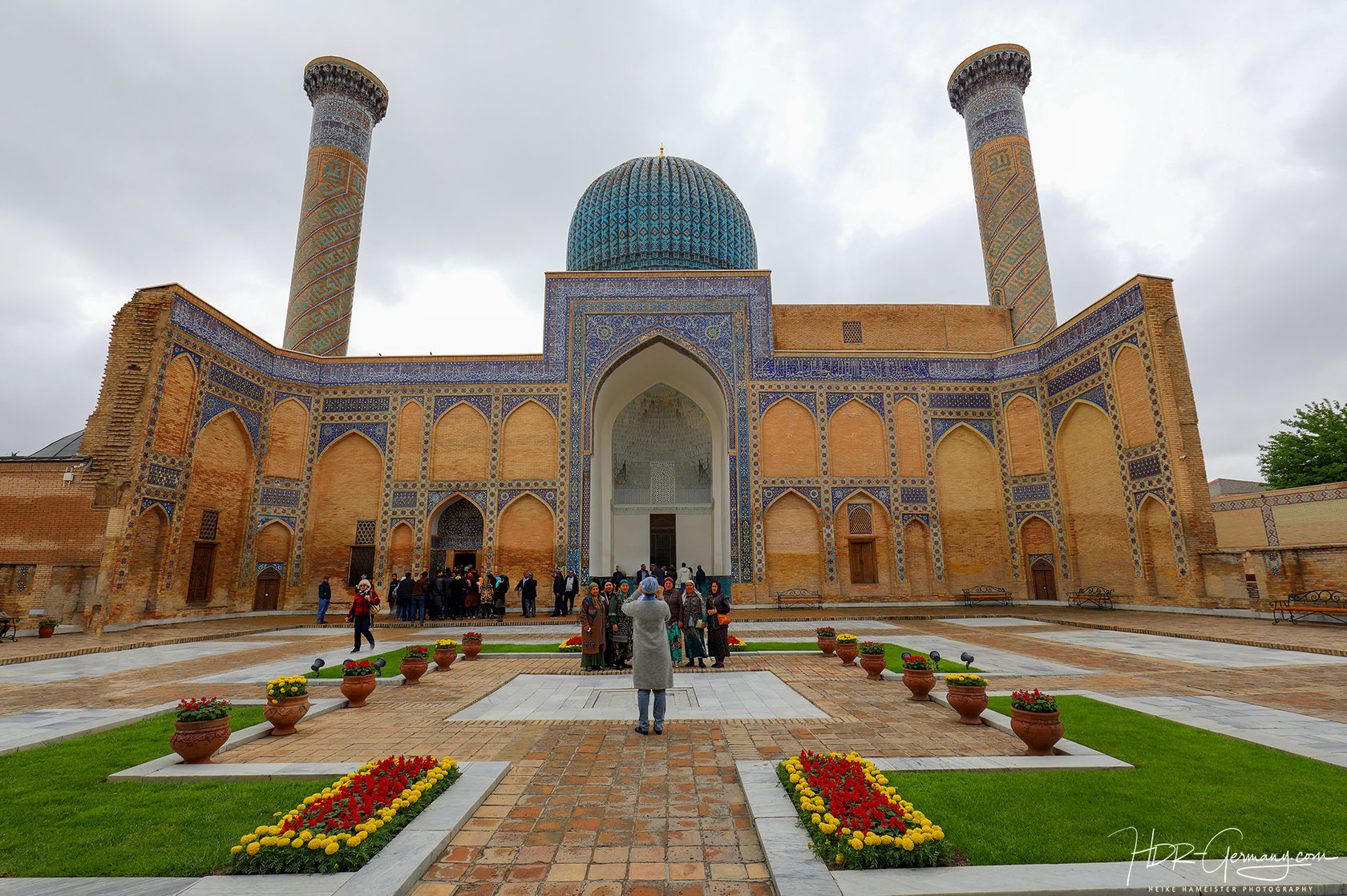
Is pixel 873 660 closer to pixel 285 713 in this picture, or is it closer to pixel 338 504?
pixel 285 713

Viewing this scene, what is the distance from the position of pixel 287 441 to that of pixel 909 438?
17.3 m

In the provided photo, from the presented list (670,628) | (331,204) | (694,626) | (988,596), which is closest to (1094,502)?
(988,596)

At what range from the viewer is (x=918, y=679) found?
18.0ft

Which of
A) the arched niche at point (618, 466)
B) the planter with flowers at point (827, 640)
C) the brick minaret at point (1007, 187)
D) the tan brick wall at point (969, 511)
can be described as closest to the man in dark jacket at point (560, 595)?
the arched niche at point (618, 466)

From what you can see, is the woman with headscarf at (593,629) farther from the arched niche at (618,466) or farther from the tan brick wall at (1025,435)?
the tan brick wall at (1025,435)

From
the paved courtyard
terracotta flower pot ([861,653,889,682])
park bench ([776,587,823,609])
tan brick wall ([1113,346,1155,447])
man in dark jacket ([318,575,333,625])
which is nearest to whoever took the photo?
the paved courtyard

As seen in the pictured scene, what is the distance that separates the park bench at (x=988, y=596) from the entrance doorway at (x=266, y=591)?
1802 cm

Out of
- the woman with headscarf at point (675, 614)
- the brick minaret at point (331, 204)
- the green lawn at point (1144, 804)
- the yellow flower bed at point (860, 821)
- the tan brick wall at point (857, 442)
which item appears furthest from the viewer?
the brick minaret at point (331, 204)

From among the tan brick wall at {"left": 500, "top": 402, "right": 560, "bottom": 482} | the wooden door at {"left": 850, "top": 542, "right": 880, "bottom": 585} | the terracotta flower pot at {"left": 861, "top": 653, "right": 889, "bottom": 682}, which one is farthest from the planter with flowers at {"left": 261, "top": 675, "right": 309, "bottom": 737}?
the wooden door at {"left": 850, "top": 542, "right": 880, "bottom": 585}

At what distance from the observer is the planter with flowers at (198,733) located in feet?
12.2

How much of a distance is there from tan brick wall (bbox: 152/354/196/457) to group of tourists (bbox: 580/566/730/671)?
11.4 meters

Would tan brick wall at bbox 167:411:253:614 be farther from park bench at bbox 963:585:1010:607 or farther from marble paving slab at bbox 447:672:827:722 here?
park bench at bbox 963:585:1010:607

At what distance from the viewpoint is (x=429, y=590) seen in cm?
1384

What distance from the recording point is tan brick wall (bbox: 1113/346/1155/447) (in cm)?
1347
